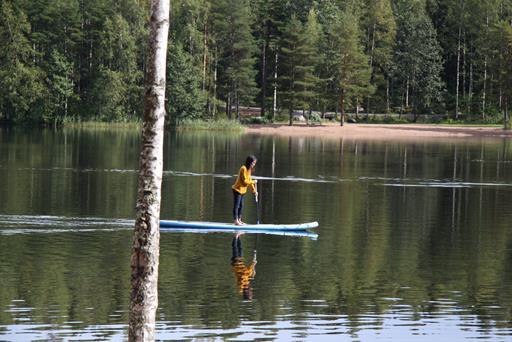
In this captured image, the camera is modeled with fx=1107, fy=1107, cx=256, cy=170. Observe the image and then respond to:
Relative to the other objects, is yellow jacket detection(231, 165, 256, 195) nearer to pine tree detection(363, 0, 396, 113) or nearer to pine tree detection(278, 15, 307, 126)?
pine tree detection(278, 15, 307, 126)

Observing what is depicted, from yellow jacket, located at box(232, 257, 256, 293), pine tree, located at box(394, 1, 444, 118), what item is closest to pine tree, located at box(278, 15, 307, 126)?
pine tree, located at box(394, 1, 444, 118)

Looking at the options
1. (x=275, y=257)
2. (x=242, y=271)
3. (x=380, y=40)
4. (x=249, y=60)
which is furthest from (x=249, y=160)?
(x=380, y=40)

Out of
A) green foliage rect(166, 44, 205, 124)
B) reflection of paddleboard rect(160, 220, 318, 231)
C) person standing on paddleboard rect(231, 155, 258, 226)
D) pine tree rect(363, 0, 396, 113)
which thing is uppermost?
pine tree rect(363, 0, 396, 113)

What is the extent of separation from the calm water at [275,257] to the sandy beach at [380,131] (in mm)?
46735

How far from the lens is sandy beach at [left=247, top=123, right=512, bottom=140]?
100500 mm

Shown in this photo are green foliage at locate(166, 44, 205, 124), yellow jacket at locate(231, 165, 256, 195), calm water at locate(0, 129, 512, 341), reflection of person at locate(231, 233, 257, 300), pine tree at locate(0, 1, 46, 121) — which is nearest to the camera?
calm water at locate(0, 129, 512, 341)

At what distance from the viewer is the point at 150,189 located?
11234 millimetres

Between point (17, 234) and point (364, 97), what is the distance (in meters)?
96.0

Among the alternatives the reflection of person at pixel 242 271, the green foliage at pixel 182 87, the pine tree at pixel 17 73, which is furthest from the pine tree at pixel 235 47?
the reflection of person at pixel 242 271

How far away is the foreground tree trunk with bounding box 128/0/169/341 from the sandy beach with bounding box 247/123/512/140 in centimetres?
8685

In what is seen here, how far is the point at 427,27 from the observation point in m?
119

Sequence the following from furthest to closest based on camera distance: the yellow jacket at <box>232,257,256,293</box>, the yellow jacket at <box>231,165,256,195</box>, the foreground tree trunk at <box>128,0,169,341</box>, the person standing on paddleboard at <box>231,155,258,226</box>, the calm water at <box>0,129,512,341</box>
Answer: the yellow jacket at <box>231,165,256,195</box> → the person standing on paddleboard at <box>231,155,258,226</box> → the yellow jacket at <box>232,257,256,293</box> → the calm water at <box>0,129,512,341</box> → the foreground tree trunk at <box>128,0,169,341</box>

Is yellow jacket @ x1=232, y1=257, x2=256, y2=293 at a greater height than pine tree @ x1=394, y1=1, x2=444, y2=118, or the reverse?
pine tree @ x1=394, y1=1, x2=444, y2=118

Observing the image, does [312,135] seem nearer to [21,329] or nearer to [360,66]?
[360,66]
